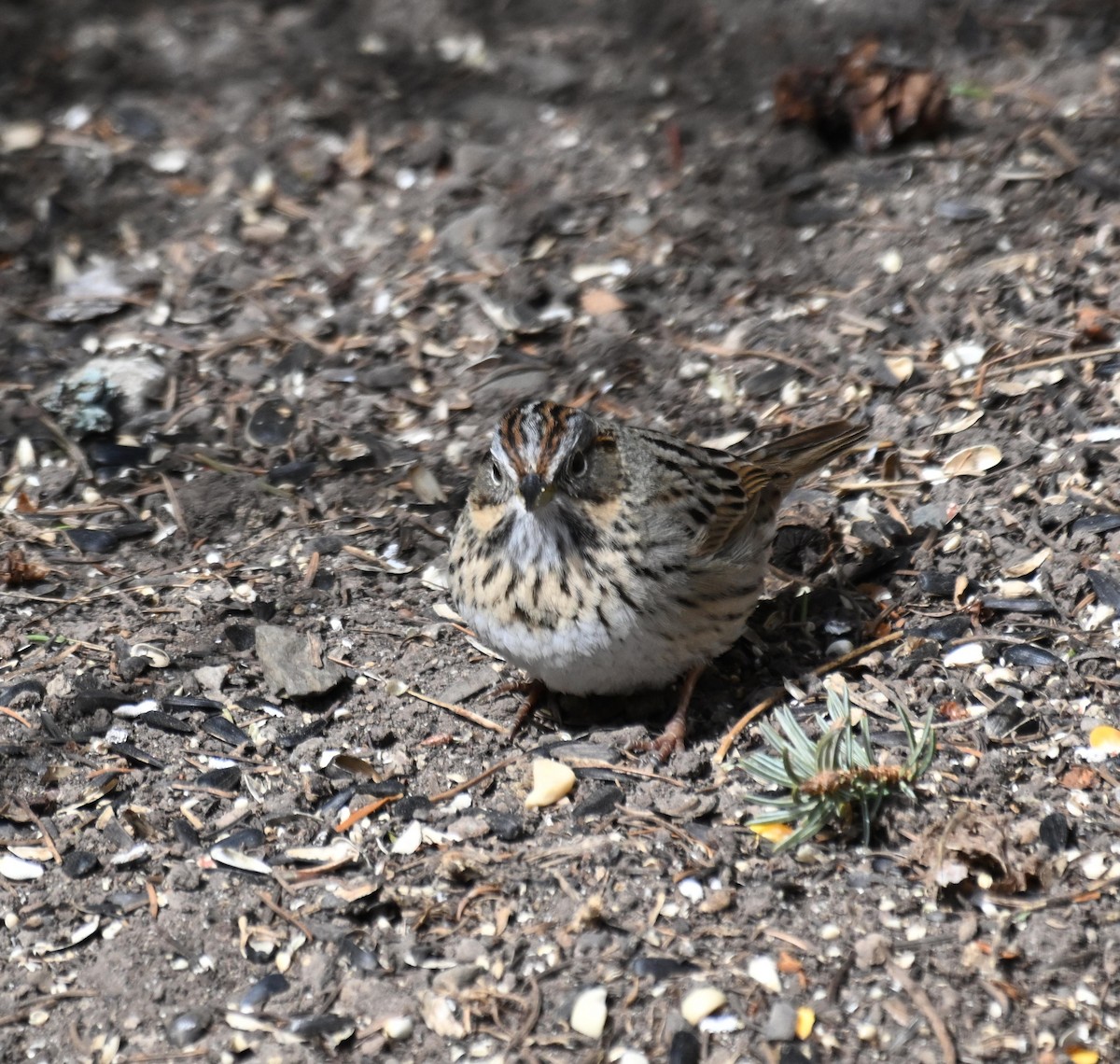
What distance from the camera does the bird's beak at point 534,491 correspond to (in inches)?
158

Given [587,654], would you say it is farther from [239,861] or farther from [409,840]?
[239,861]

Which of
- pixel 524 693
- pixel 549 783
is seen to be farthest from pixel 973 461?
pixel 549 783

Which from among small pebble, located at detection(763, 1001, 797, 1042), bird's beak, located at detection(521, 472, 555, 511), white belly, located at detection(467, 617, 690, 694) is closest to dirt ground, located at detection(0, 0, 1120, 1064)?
small pebble, located at detection(763, 1001, 797, 1042)

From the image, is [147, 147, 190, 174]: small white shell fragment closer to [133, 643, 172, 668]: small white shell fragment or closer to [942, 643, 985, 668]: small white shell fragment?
[133, 643, 172, 668]: small white shell fragment

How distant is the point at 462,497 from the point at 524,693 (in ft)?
3.18

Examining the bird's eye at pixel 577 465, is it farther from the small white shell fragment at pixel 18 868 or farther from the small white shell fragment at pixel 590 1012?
the small white shell fragment at pixel 18 868

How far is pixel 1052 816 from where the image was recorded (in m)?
3.81

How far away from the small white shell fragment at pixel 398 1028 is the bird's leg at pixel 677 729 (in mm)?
1111

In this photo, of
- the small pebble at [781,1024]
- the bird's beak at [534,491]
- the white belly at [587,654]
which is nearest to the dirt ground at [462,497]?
the small pebble at [781,1024]

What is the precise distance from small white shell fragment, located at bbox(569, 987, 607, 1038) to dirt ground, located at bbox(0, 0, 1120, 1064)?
0.01 metres

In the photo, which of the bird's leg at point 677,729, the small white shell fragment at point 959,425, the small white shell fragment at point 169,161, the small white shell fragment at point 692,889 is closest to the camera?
the small white shell fragment at point 692,889

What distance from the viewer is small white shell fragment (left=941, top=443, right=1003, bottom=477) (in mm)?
5039

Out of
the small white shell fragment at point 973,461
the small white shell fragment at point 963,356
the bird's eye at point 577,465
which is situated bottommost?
the small white shell fragment at point 973,461

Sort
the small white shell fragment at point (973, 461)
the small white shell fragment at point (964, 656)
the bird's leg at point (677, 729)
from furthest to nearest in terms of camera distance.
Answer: the small white shell fragment at point (973, 461) < the small white shell fragment at point (964, 656) < the bird's leg at point (677, 729)
